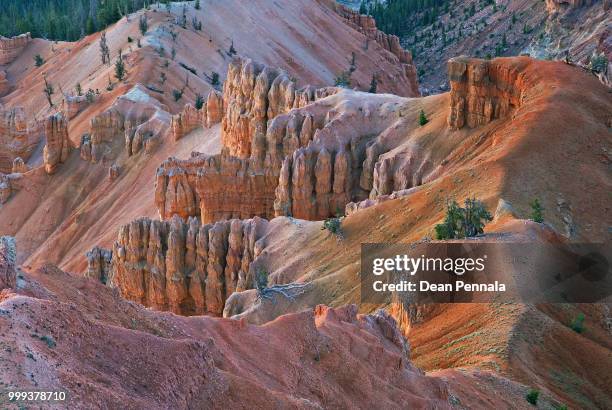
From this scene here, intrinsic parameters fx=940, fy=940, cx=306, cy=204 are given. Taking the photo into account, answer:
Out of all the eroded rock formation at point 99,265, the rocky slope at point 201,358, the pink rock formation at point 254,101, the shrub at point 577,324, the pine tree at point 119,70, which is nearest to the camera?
the rocky slope at point 201,358

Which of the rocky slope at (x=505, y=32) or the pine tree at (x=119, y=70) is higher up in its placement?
the rocky slope at (x=505, y=32)

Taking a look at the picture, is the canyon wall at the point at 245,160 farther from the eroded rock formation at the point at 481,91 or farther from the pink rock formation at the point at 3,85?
the pink rock formation at the point at 3,85

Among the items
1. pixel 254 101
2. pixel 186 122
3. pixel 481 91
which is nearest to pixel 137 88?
pixel 186 122

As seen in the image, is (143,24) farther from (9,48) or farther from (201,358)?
(201,358)

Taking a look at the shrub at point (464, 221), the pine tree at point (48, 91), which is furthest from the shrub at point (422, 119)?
the pine tree at point (48, 91)

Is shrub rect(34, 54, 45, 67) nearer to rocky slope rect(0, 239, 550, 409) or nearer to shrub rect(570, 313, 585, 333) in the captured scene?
shrub rect(570, 313, 585, 333)

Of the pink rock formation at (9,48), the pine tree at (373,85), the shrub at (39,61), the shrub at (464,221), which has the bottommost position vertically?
the shrub at (464,221)

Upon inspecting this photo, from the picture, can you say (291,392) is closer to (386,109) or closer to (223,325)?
(223,325)
